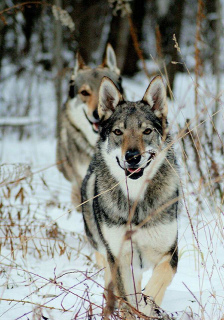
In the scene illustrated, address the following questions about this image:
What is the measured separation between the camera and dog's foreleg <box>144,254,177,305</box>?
281 centimetres

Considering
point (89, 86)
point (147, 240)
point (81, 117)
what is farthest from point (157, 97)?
point (81, 117)

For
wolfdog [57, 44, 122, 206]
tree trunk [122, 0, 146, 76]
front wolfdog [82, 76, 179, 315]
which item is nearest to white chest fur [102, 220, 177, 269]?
front wolfdog [82, 76, 179, 315]

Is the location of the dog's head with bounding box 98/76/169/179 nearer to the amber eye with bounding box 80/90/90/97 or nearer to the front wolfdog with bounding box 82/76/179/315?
the front wolfdog with bounding box 82/76/179/315

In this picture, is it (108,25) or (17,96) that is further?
(108,25)

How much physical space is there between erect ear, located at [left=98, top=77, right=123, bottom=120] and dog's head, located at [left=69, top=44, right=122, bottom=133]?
2074mm

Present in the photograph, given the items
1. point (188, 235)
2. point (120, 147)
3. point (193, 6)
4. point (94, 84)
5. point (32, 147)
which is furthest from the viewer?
point (193, 6)

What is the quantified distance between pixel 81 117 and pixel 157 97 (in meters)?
2.72

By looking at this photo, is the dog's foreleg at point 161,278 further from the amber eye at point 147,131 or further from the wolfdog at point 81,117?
the wolfdog at point 81,117

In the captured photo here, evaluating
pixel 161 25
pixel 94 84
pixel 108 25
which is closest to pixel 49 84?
pixel 108 25

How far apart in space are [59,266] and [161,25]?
14.8m

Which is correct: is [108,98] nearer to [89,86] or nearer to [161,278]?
[161,278]

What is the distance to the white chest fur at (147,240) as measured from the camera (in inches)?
114

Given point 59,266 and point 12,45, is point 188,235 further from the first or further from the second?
point 12,45

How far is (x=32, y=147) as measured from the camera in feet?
32.8
